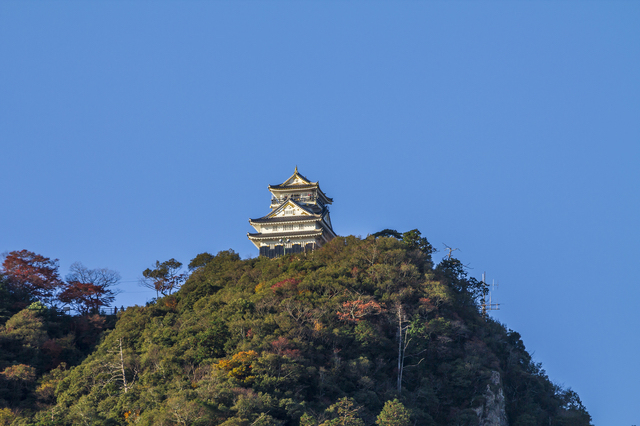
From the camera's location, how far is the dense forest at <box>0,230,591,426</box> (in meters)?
30.1

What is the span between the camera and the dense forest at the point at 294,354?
30.1 m

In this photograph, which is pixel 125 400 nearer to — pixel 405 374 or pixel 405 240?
pixel 405 374

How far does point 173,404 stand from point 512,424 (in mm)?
18228

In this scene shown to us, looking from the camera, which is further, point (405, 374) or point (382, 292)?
point (382, 292)

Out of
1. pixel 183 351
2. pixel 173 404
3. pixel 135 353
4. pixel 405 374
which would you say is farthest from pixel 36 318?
pixel 405 374

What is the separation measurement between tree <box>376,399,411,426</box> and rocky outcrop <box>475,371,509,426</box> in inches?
A: 253

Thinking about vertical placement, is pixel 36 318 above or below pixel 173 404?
above

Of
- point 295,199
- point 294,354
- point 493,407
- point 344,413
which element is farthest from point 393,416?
point 295,199

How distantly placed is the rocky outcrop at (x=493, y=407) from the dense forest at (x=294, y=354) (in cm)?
7

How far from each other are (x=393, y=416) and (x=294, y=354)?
5.41 m

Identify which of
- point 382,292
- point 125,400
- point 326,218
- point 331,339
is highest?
point 326,218

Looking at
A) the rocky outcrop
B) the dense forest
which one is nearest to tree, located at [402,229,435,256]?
the dense forest

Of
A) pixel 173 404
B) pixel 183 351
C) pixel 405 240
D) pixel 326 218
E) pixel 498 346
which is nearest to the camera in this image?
pixel 173 404

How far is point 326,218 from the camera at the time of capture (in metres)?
56.3
